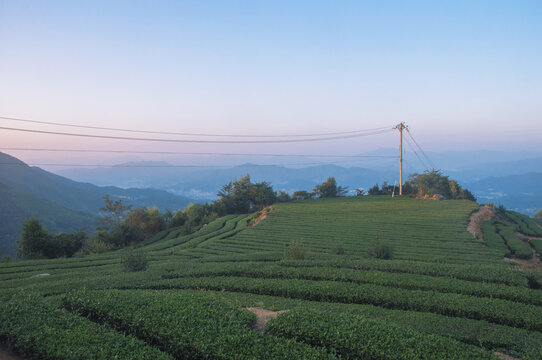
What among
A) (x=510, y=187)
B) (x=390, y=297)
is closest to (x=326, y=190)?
(x=390, y=297)

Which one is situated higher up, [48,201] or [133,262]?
[48,201]

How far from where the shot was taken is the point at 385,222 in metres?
34.9

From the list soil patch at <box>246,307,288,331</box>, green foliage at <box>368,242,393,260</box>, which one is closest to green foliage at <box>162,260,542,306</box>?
green foliage at <box>368,242,393,260</box>

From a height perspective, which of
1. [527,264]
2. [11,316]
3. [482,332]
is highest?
[11,316]

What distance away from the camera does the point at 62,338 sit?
656cm

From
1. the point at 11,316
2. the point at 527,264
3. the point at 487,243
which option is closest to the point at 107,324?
the point at 11,316

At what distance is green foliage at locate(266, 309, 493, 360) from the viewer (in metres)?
6.29

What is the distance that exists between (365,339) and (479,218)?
35.8m

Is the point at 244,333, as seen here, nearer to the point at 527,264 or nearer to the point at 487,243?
the point at 527,264

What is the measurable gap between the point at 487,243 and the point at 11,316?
100 feet

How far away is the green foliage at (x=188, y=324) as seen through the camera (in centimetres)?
634

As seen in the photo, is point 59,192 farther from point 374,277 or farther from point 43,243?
point 374,277

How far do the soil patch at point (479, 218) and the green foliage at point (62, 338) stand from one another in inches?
1212

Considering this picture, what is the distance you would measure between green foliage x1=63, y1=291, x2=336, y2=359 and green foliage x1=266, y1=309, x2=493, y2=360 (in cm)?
53
